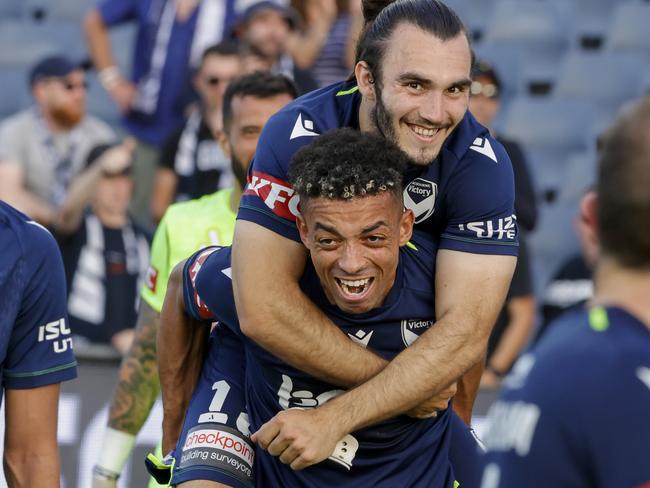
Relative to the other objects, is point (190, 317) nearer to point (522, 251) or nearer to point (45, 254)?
point (45, 254)

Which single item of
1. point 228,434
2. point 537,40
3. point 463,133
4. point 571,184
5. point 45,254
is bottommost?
Answer: point 571,184

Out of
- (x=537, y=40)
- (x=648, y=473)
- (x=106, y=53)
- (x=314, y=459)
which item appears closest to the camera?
(x=648, y=473)

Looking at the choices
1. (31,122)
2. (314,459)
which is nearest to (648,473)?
(314,459)

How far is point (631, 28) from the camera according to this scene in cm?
1047

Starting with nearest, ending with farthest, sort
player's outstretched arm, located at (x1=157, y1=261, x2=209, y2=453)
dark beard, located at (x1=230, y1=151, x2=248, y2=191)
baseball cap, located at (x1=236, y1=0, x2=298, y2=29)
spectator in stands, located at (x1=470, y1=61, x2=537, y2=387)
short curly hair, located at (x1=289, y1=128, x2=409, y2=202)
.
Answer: short curly hair, located at (x1=289, y1=128, x2=409, y2=202)
player's outstretched arm, located at (x1=157, y1=261, x2=209, y2=453)
dark beard, located at (x1=230, y1=151, x2=248, y2=191)
spectator in stands, located at (x1=470, y1=61, x2=537, y2=387)
baseball cap, located at (x1=236, y1=0, x2=298, y2=29)

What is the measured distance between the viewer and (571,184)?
9.79 meters

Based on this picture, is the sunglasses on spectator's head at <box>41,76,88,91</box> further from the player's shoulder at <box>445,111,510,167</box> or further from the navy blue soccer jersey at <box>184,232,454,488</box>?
the player's shoulder at <box>445,111,510,167</box>

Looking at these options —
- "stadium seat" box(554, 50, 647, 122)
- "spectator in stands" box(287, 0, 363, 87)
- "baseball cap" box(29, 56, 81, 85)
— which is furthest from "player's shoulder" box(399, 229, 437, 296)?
"stadium seat" box(554, 50, 647, 122)

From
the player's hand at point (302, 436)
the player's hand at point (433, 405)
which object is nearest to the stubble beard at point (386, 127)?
the player's hand at point (433, 405)

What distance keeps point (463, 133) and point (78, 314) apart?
401 centimetres

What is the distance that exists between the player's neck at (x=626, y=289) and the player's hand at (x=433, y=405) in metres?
1.51

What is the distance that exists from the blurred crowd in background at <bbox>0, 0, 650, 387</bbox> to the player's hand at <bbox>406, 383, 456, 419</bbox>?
1.76m

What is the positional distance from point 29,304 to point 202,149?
13.7ft

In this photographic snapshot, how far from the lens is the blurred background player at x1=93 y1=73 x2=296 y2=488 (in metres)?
5.27
